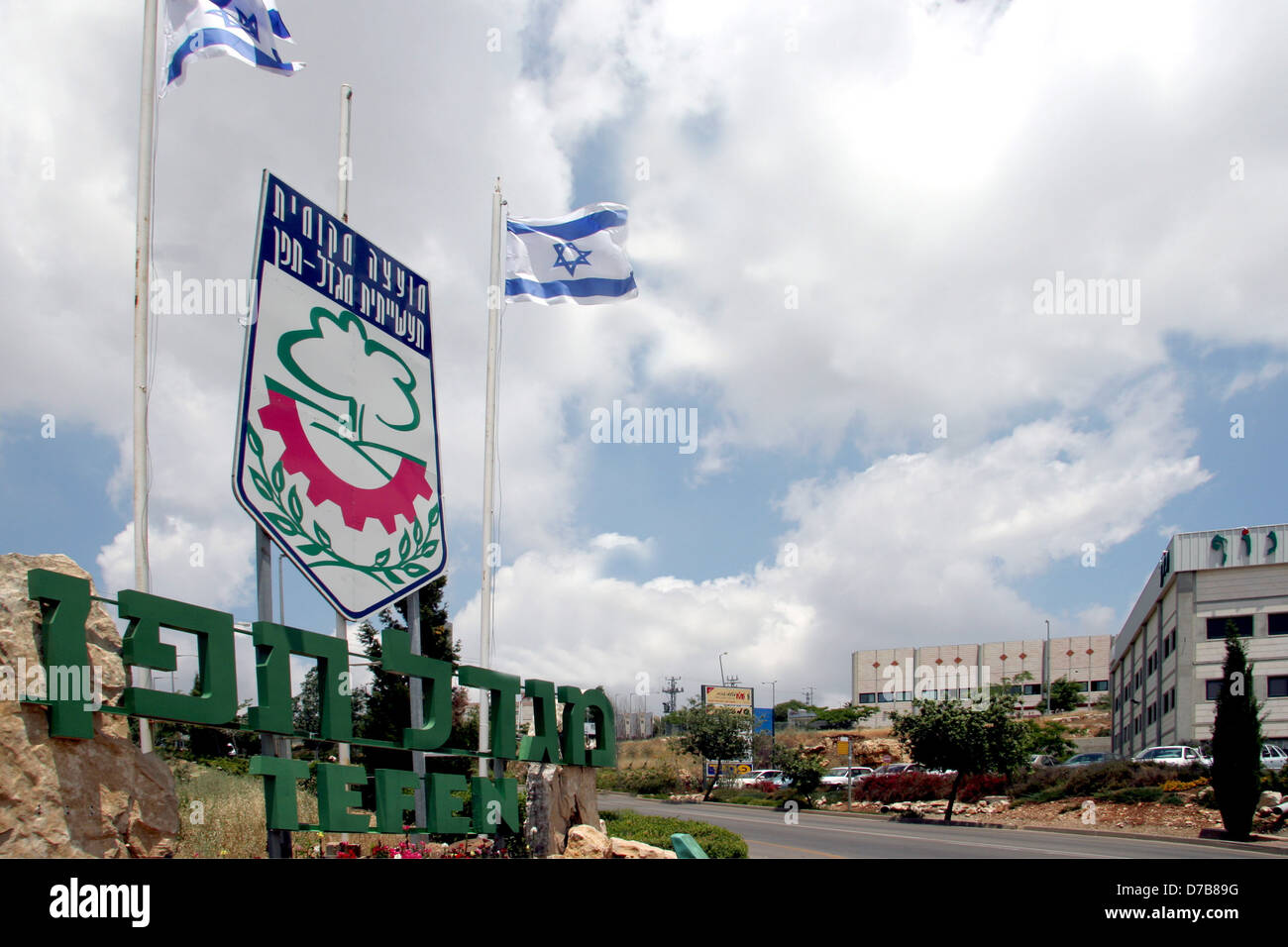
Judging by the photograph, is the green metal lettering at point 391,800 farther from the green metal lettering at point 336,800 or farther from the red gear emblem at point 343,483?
the red gear emblem at point 343,483

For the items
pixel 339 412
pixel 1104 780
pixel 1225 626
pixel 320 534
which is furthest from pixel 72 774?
pixel 1225 626

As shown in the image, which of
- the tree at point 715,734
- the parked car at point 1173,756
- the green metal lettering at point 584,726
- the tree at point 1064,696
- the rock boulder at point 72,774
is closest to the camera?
the rock boulder at point 72,774

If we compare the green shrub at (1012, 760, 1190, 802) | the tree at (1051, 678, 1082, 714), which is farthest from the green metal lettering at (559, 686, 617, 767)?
the tree at (1051, 678, 1082, 714)

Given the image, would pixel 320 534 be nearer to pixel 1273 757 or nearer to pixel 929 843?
pixel 929 843

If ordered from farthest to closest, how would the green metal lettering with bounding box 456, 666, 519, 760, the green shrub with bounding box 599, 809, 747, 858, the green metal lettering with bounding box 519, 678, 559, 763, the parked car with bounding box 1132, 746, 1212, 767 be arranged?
the parked car with bounding box 1132, 746, 1212, 767, the green shrub with bounding box 599, 809, 747, 858, the green metal lettering with bounding box 519, 678, 559, 763, the green metal lettering with bounding box 456, 666, 519, 760

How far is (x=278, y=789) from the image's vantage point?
9.20 meters

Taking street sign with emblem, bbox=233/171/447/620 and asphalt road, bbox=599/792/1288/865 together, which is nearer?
street sign with emblem, bbox=233/171/447/620

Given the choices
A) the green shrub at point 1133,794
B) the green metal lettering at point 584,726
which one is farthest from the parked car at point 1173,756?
the green metal lettering at point 584,726

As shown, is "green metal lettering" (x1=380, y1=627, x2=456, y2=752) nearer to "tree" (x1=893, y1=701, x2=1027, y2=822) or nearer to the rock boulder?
the rock boulder

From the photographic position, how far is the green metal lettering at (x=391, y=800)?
33.6 feet

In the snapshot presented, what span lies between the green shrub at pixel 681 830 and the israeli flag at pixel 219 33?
37.1 feet

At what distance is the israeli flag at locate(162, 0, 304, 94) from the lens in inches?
487

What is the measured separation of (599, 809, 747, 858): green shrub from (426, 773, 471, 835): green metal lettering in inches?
131
